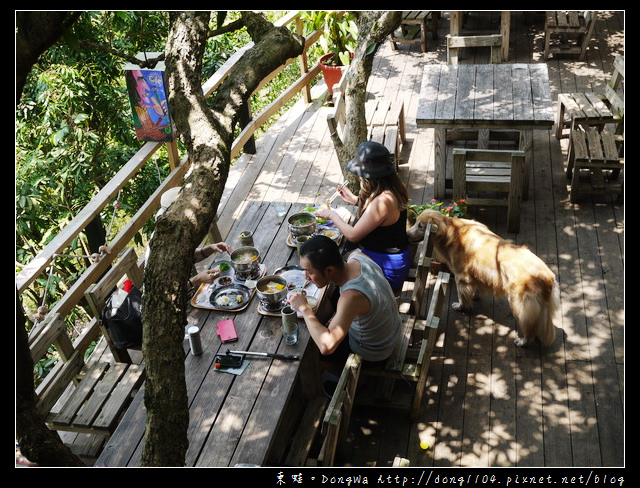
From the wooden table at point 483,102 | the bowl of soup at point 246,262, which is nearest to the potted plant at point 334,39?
the wooden table at point 483,102

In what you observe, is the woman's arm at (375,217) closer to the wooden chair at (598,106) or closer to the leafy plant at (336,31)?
the wooden chair at (598,106)

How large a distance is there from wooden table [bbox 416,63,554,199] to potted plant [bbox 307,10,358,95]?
1415 millimetres

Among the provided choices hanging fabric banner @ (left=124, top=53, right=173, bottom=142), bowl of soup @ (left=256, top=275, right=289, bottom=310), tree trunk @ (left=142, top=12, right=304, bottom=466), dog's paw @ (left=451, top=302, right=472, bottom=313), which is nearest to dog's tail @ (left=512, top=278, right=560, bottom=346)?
dog's paw @ (left=451, top=302, right=472, bottom=313)

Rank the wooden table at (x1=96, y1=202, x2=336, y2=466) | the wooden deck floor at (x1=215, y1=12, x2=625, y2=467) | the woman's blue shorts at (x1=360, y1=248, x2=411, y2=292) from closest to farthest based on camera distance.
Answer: the wooden table at (x1=96, y1=202, x2=336, y2=466) → the wooden deck floor at (x1=215, y1=12, x2=625, y2=467) → the woman's blue shorts at (x1=360, y1=248, x2=411, y2=292)

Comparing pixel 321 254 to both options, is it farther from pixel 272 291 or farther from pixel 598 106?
pixel 598 106

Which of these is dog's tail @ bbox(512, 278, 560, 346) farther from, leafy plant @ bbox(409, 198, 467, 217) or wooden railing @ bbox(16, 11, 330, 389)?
wooden railing @ bbox(16, 11, 330, 389)

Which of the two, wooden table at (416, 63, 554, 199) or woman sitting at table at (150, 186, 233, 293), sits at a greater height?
wooden table at (416, 63, 554, 199)

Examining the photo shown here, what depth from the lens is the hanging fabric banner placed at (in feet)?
16.6

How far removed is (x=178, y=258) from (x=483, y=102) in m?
4.42

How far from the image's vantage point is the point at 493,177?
19.1 feet

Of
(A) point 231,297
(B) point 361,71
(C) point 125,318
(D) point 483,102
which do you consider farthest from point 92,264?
(D) point 483,102
